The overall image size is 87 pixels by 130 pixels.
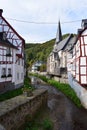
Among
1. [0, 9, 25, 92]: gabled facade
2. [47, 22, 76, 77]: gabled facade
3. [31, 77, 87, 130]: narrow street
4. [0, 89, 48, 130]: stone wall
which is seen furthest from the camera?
[47, 22, 76, 77]: gabled facade

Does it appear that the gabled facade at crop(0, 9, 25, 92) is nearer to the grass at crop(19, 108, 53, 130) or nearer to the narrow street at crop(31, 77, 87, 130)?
the narrow street at crop(31, 77, 87, 130)

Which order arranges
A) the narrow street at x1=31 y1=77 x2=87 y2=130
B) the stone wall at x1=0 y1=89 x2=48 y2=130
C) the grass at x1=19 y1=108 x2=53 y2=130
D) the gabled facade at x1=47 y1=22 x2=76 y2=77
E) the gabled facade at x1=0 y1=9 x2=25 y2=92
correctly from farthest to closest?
the gabled facade at x1=47 y1=22 x2=76 y2=77
the gabled facade at x1=0 y1=9 x2=25 y2=92
the narrow street at x1=31 y1=77 x2=87 y2=130
the grass at x1=19 y1=108 x2=53 y2=130
the stone wall at x1=0 y1=89 x2=48 y2=130

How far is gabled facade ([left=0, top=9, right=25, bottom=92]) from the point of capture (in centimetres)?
3253

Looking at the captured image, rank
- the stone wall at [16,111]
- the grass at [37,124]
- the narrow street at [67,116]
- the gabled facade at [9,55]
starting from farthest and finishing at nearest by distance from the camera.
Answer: the gabled facade at [9,55] < the narrow street at [67,116] < the grass at [37,124] < the stone wall at [16,111]

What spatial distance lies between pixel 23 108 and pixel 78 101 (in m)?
15.0

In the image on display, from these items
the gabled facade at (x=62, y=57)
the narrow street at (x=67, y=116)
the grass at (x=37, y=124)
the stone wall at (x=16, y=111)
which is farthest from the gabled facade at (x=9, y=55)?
the gabled facade at (x=62, y=57)

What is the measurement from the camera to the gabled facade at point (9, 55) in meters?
32.5

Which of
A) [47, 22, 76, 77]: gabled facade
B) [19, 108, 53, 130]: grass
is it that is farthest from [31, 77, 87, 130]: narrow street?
[47, 22, 76, 77]: gabled facade

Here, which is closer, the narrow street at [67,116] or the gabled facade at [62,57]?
the narrow street at [67,116]

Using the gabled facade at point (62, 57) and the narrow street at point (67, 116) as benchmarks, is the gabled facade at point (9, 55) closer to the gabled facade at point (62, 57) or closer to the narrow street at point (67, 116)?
the narrow street at point (67, 116)

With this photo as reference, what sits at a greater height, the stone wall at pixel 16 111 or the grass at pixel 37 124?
the stone wall at pixel 16 111

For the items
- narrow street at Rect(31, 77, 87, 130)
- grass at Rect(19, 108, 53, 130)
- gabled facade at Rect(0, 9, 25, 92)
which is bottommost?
narrow street at Rect(31, 77, 87, 130)

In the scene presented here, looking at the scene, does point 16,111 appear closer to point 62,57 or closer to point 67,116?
point 67,116

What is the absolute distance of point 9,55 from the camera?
112 feet
